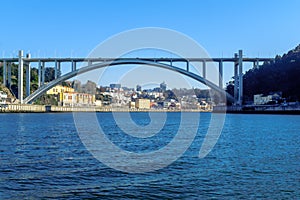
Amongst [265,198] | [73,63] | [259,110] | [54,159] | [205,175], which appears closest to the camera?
[265,198]

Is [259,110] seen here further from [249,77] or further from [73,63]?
[73,63]

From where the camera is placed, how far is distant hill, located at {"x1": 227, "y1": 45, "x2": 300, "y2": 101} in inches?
2269

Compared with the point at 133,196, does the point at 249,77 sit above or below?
above

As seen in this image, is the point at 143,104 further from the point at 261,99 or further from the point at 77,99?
the point at 261,99

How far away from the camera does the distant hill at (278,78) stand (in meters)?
57.6

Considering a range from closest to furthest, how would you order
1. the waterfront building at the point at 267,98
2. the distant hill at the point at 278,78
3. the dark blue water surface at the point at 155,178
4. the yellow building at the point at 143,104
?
the dark blue water surface at the point at 155,178, the distant hill at the point at 278,78, the waterfront building at the point at 267,98, the yellow building at the point at 143,104

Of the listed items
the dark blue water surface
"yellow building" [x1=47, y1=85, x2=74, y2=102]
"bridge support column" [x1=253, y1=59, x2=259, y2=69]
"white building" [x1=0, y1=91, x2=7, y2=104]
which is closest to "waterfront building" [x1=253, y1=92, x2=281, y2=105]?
"bridge support column" [x1=253, y1=59, x2=259, y2=69]

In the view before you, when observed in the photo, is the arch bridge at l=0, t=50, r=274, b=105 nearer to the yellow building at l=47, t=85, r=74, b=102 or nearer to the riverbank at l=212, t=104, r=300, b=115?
the riverbank at l=212, t=104, r=300, b=115

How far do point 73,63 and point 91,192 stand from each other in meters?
44.8

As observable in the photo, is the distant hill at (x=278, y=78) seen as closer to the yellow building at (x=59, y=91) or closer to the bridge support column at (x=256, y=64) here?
the bridge support column at (x=256, y=64)

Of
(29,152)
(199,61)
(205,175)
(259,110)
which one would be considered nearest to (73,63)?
(199,61)

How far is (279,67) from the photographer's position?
196ft

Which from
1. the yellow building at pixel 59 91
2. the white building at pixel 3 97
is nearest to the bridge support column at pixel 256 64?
the yellow building at pixel 59 91

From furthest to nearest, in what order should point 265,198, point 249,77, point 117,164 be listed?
point 249,77 < point 117,164 < point 265,198
